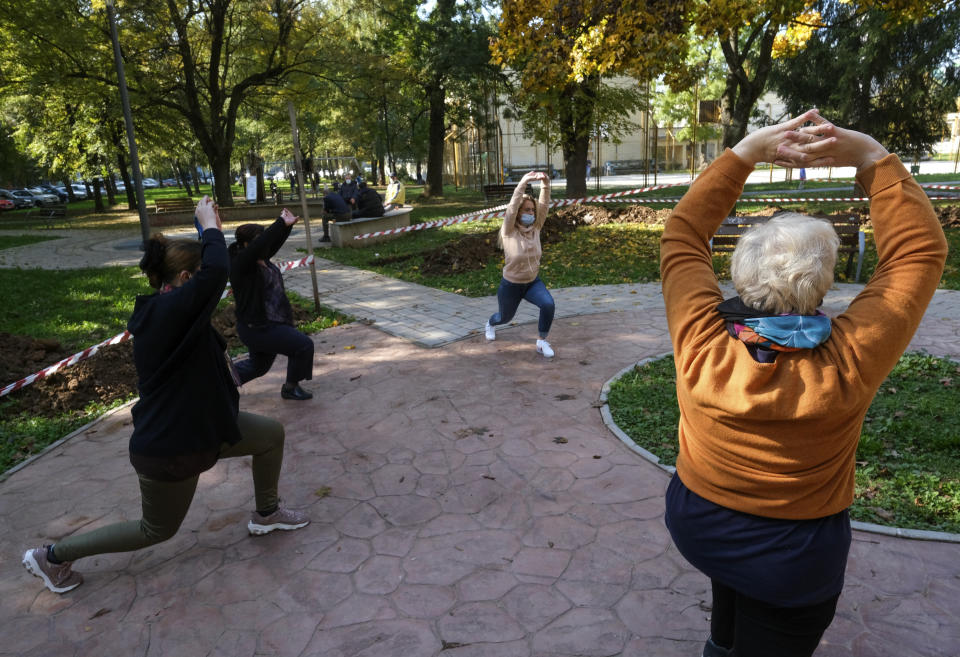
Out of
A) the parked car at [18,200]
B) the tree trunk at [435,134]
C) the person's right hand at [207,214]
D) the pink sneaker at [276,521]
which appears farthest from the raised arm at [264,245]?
the parked car at [18,200]

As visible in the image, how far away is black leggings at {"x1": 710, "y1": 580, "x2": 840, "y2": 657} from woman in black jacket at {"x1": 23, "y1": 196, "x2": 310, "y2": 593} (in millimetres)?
2498

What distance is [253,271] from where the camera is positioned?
17.2ft

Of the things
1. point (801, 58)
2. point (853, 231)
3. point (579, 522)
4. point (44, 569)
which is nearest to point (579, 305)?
point (853, 231)

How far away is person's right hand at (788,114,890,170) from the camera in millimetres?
1804

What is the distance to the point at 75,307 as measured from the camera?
10.3 m

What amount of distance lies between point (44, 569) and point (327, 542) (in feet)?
4.87

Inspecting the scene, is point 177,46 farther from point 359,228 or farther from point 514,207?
point 514,207

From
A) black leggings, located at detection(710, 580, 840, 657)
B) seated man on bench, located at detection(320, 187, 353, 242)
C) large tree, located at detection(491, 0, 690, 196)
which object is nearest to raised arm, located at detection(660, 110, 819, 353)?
black leggings, located at detection(710, 580, 840, 657)

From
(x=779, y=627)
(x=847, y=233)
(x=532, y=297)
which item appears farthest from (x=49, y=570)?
(x=847, y=233)

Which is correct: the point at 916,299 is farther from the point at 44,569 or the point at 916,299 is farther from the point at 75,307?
the point at 75,307

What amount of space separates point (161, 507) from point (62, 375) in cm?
447

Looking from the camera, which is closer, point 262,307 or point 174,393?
point 174,393

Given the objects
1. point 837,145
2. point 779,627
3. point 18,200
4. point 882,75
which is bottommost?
point 779,627

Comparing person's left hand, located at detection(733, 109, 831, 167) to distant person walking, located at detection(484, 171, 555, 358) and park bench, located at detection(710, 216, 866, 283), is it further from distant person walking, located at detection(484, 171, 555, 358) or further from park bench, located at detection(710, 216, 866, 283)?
park bench, located at detection(710, 216, 866, 283)
